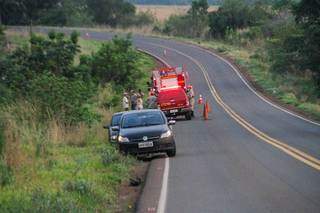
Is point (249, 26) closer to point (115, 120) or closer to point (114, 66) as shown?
point (114, 66)

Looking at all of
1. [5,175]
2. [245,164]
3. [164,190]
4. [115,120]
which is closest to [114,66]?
[115,120]

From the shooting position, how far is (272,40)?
71.3 meters

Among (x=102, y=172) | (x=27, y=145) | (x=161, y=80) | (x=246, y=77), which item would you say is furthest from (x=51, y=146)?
(x=246, y=77)

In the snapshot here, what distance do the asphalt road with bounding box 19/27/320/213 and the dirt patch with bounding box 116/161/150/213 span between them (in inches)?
27.0

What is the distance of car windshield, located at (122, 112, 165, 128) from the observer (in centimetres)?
2418

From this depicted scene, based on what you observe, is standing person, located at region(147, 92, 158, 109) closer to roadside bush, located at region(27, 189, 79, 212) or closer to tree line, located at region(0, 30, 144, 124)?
tree line, located at region(0, 30, 144, 124)

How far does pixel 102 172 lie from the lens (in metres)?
18.3

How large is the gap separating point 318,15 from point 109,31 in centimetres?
6944

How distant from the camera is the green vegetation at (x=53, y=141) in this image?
45.6 ft

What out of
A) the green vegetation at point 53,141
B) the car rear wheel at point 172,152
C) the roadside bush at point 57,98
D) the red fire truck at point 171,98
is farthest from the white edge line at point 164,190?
the red fire truck at point 171,98

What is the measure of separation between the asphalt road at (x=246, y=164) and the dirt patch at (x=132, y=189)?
686 mm

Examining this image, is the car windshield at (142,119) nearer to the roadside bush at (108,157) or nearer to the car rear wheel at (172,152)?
the car rear wheel at (172,152)

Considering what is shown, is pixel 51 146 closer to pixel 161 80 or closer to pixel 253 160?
pixel 253 160

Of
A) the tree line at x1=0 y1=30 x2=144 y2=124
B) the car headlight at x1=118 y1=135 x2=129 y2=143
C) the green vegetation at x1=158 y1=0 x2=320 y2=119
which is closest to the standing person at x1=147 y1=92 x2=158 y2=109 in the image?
the tree line at x1=0 y1=30 x2=144 y2=124
